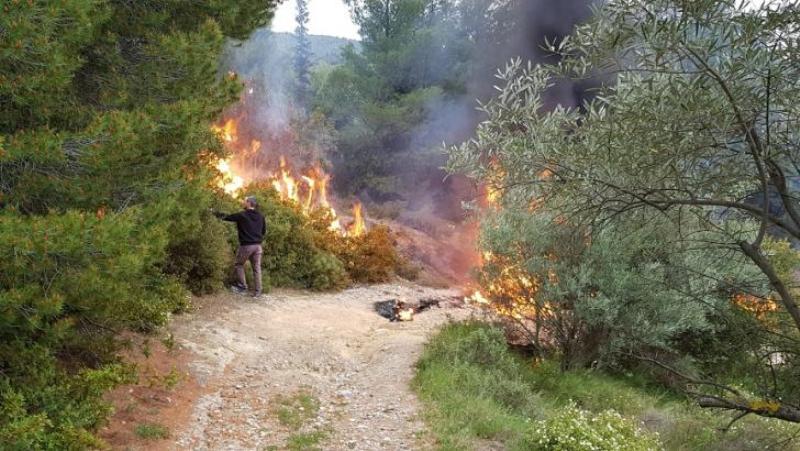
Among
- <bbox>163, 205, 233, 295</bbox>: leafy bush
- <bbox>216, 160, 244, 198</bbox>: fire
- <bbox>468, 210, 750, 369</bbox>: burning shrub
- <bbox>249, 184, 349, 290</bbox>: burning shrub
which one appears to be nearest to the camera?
<bbox>468, 210, 750, 369</bbox>: burning shrub

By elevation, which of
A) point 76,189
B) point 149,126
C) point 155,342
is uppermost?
point 149,126

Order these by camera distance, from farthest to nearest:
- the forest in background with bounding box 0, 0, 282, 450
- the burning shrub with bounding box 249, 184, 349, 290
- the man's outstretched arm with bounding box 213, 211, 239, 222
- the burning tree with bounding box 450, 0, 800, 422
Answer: the burning shrub with bounding box 249, 184, 349, 290 < the man's outstretched arm with bounding box 213, 211, 239, 222 < the forest in background with bounding box 0, 0, 282, 450 < the burning tree with bounding box 450, 0, 800, 422

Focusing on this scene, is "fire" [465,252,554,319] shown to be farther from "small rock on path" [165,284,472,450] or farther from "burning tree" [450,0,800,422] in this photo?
"burning tree" [450,0,800,422]

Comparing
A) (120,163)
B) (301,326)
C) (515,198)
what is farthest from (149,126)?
(301,326)

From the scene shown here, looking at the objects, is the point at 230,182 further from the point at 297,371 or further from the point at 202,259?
the point at 297,371

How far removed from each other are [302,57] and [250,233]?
1481 inches

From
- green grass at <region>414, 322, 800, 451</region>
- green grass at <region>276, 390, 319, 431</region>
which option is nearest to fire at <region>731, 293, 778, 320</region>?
green grass at <region>414, 322, 800, 451</region>

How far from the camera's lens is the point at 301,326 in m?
11.1

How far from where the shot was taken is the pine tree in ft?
124

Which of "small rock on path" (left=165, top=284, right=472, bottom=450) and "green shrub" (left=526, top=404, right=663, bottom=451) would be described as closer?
"green shrub" (left=526, top=404, right=663, bottom=451)

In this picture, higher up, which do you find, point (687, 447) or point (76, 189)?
point (76, 189)

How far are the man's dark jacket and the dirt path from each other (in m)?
1.46

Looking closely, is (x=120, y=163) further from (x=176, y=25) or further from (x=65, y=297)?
(x=176, y=25)

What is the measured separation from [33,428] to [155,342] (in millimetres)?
4050
